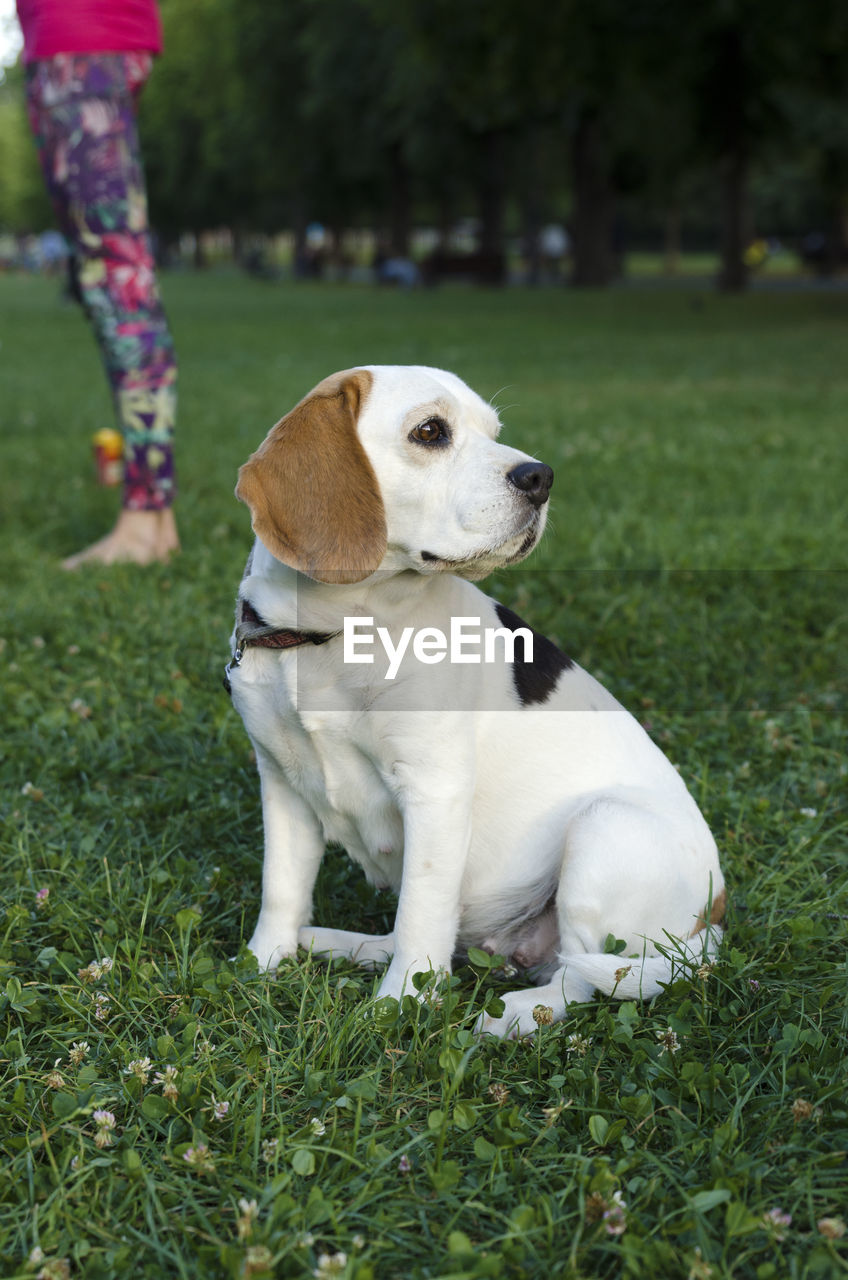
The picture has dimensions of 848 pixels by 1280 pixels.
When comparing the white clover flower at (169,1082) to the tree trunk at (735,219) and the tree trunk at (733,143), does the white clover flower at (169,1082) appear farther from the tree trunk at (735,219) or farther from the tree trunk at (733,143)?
the tree trunk at (735,219)

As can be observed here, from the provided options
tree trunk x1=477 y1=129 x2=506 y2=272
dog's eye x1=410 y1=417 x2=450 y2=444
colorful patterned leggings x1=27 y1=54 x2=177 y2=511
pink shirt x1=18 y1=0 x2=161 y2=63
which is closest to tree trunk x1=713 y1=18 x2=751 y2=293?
tree trunk x1=477 y1=129 x2=506 y2=272

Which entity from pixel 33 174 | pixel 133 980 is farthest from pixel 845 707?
pixel 33 174

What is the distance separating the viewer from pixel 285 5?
40.2 metres

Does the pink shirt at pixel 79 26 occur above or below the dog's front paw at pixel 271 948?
above

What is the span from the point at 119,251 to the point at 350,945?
382cm

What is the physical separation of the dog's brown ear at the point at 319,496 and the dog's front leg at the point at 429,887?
0.52 meters

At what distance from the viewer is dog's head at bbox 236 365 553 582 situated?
2.46 meters

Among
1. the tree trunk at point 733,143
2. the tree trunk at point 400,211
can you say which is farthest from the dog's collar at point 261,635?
the tree trunk at point 400,211

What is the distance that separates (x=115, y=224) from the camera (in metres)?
5.45

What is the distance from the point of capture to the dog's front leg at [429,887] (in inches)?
98.5

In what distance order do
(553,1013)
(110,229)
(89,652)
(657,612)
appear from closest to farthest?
(553,1013), (89,652), (657,612), (110,229)

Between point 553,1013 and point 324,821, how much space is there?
65 cm

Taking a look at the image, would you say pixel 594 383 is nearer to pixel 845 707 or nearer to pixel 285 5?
pixel 845 707

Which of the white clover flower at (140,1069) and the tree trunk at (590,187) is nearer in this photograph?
the white clover flower at (140,1069)
